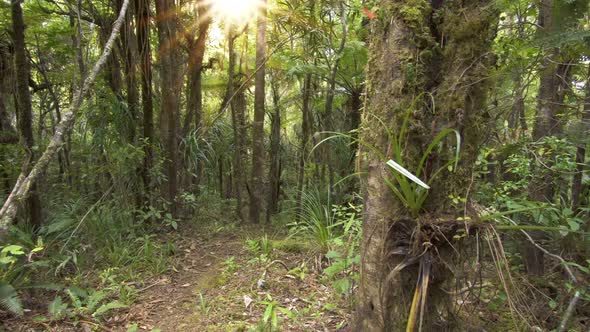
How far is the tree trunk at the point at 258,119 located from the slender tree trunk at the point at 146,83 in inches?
67.6

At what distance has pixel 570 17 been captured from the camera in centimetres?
243

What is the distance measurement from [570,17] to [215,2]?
4985mm

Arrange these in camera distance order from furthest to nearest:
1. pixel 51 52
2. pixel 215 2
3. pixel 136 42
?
pixel 51 52 → pixel 215 2 → pixel 136 42

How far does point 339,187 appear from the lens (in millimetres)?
6473

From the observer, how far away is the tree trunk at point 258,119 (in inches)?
233

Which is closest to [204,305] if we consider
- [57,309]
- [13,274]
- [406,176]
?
[57,309]

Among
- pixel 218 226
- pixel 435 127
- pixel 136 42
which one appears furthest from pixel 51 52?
pixel 435 127

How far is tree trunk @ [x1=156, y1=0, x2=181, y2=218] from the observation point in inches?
202

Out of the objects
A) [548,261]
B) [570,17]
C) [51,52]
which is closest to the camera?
[570,17]

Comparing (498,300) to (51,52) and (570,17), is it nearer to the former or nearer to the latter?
(570,17)

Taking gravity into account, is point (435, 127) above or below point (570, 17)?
below

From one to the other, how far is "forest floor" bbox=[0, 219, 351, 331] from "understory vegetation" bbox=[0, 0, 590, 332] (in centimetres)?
2

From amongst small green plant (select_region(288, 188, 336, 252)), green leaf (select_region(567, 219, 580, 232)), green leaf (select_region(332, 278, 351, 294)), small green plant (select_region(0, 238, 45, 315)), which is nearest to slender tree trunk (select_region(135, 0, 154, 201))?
small green plant (select_region(0, 238, 45, 315))

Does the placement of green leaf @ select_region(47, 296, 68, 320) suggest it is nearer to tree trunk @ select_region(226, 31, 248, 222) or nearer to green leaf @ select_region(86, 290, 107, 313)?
green leaf @ select_region(86, 290, 107, 313)
